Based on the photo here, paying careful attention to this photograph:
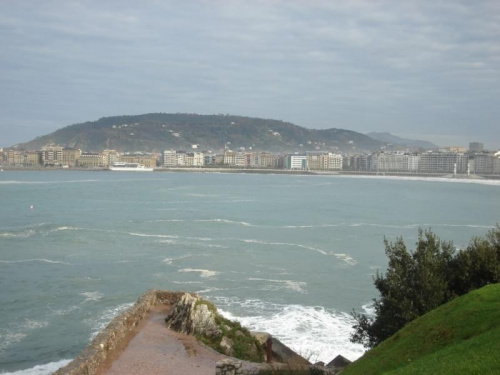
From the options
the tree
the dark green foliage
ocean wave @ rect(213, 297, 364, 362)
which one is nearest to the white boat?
ocean wave @ rect(213, 297, 364, 362)

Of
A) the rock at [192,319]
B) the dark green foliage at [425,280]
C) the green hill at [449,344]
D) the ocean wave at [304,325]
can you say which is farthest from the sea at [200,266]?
the green hill at [449,344]

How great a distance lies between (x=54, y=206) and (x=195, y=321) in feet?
152

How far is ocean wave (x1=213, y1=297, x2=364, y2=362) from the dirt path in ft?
11.6

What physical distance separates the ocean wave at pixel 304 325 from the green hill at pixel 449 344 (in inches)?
215

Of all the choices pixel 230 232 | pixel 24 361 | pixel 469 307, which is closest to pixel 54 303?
pixel 24 361

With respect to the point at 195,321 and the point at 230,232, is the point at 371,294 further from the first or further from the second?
the point at 230,232

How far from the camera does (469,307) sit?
862cm

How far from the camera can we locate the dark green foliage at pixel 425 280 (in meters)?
11.8

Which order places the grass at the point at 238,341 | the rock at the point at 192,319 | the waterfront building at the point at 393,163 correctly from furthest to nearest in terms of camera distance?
the waterfront building at the point at 393,163 < the rock at the point at 192,319 < the grass at the point at 238,341

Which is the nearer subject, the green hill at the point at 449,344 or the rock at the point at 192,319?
the green hill at the point at 449,344

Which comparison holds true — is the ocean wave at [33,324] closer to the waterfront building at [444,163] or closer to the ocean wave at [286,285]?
the ocean wave at [286,285]

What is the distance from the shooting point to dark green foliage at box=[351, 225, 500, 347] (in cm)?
1175

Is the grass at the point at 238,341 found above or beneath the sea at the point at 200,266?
above

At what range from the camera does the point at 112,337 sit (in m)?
10.9
